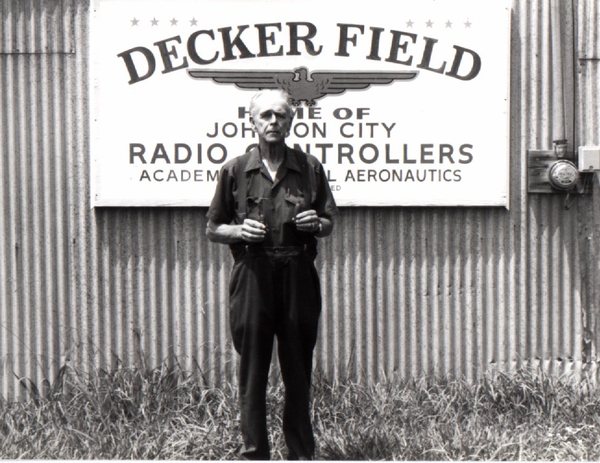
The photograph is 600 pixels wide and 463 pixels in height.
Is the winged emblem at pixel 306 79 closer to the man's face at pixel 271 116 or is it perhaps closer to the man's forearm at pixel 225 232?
the man's face at pixel 271 116

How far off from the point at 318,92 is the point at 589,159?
6.35ft

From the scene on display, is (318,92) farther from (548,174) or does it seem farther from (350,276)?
(548,174)

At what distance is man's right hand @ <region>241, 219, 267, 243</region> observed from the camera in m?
5.70

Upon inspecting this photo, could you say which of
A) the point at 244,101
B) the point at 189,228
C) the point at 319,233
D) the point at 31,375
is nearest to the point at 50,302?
the point at 31,375

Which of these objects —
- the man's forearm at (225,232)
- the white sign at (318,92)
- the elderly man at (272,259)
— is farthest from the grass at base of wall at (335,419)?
the man's forearm at (225,232)

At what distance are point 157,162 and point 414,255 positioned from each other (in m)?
1.92

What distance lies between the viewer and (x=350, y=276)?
7.52 m

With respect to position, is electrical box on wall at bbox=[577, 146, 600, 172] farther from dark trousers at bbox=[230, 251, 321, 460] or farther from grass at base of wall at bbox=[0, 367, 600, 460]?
dark trousers at bbox=[230, 251, 321, 460]

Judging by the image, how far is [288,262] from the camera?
582cm

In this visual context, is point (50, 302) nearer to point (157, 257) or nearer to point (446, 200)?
point (157, 257)

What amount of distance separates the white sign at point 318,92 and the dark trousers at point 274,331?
5.41ft

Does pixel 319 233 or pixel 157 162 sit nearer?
pixel 319 233

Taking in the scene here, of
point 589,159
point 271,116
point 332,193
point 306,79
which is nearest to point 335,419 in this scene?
point 332,193

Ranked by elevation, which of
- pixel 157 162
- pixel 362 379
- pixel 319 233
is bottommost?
pixel 362 379
